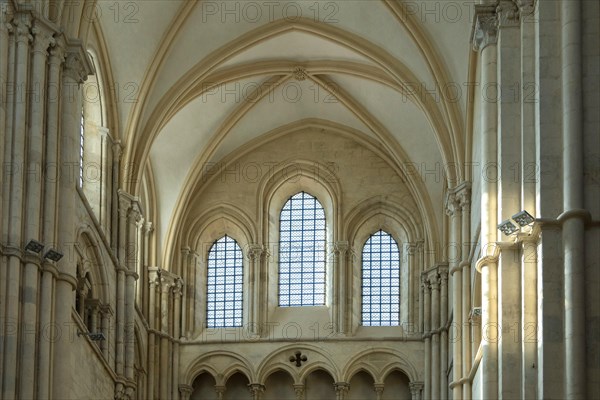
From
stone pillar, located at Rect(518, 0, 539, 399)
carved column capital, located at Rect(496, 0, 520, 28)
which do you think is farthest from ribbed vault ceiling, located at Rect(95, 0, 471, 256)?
stone pillar, located at Rect(518, 0, 539, 399)

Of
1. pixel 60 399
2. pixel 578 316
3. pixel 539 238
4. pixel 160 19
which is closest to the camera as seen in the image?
pixel 578 316

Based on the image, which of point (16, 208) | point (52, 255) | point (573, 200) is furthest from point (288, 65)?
point (573, 200)

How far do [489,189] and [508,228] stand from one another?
3927 mm

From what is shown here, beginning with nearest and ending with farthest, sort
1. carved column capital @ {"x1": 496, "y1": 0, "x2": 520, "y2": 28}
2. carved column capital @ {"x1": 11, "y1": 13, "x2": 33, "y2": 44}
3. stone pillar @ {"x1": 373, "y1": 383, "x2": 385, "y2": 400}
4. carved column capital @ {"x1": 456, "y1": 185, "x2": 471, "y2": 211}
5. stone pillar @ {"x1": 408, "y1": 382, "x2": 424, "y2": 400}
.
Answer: carved column capital @ {"x1": 496, "y1": 0, "x2": 520, "y2": 28} → carved column capital @ {"x1": 11, "y1": 13, "x2": 33, "y2": 44} → carved column capital @ {"x1": 456, "y1": 185, "x2": 471, "y2": 211} → stone pillar @ {"x1": 408, "y1": 382, "x2": 424, "y2": 400} → stone pillar @ {"x1": 373, "y1": 383, "x2": 385, "y2": 400}

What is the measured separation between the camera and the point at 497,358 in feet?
99.4

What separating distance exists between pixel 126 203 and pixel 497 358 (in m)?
16.6

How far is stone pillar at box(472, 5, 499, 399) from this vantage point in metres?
30.4

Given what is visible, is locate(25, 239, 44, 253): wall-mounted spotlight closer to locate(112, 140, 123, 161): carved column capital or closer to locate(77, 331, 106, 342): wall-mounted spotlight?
locate(77, 331, 106, 342): wall-mounted spotlight

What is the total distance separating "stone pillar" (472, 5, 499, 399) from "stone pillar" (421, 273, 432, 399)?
55.2 feet

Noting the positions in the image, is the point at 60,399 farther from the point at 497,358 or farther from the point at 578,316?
the point at 578,316

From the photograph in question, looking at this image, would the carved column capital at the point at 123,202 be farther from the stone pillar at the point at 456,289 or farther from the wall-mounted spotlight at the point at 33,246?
the wall-mounted spotlight at the point at 33,246

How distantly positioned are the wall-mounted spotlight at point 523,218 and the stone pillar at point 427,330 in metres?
21.9

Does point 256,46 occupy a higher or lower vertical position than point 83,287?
higher

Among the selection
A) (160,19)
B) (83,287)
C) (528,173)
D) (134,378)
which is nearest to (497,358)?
(528,173)
